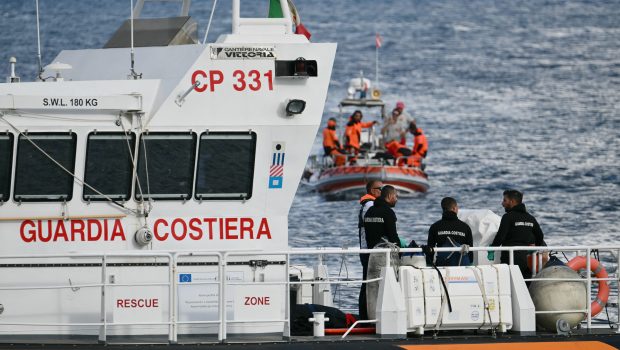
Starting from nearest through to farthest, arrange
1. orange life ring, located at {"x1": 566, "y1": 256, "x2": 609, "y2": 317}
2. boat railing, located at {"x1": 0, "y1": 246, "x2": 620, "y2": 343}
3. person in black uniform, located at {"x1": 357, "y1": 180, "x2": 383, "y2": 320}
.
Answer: boat railing, located at {"x1": 0, "y1": 246, "x2": 620, "y2": 343} → person in black uniform, located at {"x1": 357, "y1": 180, "x2": 383, "y2": 320} → orange life ring, located at {"x1": 566, "y1": 256, "x2": 609, "y2": 317}

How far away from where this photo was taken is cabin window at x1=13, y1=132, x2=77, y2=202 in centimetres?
1289

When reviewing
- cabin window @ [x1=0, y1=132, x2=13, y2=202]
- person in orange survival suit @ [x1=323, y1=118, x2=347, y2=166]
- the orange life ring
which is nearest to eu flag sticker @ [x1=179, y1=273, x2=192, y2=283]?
cabin window @ [x1=0, y1=132, x2=13, y2=202]

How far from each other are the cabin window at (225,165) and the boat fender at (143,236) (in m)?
0.57

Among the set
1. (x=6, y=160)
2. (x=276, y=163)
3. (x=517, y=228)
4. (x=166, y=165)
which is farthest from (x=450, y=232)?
(x=6, y=160)

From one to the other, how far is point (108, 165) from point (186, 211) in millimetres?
852

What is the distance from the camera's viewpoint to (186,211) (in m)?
13.2

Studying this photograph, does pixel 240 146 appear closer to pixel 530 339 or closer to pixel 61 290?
pixel 61 290

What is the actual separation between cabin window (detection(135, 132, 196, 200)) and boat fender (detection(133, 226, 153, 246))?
1.00 feet

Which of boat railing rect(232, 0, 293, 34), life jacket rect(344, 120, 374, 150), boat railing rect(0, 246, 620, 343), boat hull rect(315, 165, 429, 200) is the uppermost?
life jacket rect(344, 120, 374, 150)

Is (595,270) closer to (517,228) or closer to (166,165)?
(517,228)

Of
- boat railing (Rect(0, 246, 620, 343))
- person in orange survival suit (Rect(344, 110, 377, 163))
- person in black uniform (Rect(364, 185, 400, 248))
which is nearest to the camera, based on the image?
boat railing (Rect(0, 246, 620, 343))

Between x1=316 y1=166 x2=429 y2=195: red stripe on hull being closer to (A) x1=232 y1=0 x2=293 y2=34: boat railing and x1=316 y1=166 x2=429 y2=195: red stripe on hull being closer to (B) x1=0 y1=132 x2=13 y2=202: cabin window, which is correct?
(A) x1=232 y1=0 x2=293 y2=34: boat railing

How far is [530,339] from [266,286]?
2556 millimetres

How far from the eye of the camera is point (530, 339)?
13289 millimetres
